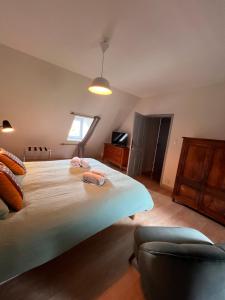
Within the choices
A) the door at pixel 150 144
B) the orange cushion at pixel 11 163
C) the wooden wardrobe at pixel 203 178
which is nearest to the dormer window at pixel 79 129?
the door at pixel 150 144

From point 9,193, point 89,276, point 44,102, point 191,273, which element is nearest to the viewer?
point 191,273

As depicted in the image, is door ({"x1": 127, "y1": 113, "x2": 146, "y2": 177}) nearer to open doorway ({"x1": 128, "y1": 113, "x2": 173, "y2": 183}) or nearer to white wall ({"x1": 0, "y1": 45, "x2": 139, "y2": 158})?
open doorway ({"x1": 128, "y1": 113, "x2": 173, "y2": 183})

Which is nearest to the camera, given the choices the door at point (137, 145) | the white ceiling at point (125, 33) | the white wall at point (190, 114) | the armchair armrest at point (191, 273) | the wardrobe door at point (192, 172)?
the armchair armrest at point (191, 273)

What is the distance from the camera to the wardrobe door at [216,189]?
2.44 meters

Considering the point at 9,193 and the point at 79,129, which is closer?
the point at 9,193

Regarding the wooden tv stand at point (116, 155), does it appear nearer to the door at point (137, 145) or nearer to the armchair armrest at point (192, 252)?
the door at point (137, 145)

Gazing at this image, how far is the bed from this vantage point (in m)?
1.05

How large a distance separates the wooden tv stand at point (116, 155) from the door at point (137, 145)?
0.48 metres

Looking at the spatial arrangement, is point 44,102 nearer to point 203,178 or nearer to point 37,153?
point 37,153

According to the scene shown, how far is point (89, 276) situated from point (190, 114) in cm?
344

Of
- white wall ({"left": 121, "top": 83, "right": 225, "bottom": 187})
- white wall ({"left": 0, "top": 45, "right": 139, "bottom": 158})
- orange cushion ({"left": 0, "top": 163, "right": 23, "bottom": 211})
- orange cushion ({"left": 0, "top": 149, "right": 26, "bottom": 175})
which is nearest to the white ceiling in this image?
white wall ({"left": 0, "top": 45, "right": 139, "bottom": 158})

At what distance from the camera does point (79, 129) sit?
4.84 m

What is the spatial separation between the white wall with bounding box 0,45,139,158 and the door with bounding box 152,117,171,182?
49.7 inches

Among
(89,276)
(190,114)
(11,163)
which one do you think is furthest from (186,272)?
(190,114)
